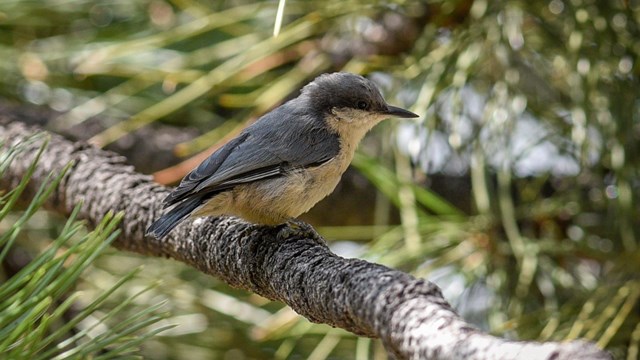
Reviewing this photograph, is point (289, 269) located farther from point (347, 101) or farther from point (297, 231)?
point (347, 101)

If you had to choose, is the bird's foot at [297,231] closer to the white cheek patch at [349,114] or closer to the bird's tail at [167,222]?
the bird's tail at [167,222]

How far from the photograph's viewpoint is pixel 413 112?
6.97 ft

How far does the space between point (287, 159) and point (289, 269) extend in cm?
68

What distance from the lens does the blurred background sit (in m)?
2.09

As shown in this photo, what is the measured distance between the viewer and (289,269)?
1537 millimetres

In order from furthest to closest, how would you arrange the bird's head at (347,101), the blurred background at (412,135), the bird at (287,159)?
the bird's head at (347,101)
the blurred background at (412,135)
the bird at (287,159)

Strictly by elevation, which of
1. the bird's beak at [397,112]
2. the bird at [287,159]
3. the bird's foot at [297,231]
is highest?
the bird's beak at [397,112]

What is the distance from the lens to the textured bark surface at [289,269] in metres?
1.00

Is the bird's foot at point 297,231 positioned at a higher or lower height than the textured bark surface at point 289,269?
lower

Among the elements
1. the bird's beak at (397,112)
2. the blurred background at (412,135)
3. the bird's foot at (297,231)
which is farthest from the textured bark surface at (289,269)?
the bird's beak at (397,112)

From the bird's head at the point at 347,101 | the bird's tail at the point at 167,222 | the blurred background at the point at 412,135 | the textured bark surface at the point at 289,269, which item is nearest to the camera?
the textured bark surface at the point at 289,269

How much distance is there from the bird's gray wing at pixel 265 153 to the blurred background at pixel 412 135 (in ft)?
0.39

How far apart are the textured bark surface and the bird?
0.06 metres

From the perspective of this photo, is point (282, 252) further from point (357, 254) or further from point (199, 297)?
point (199, 297)
